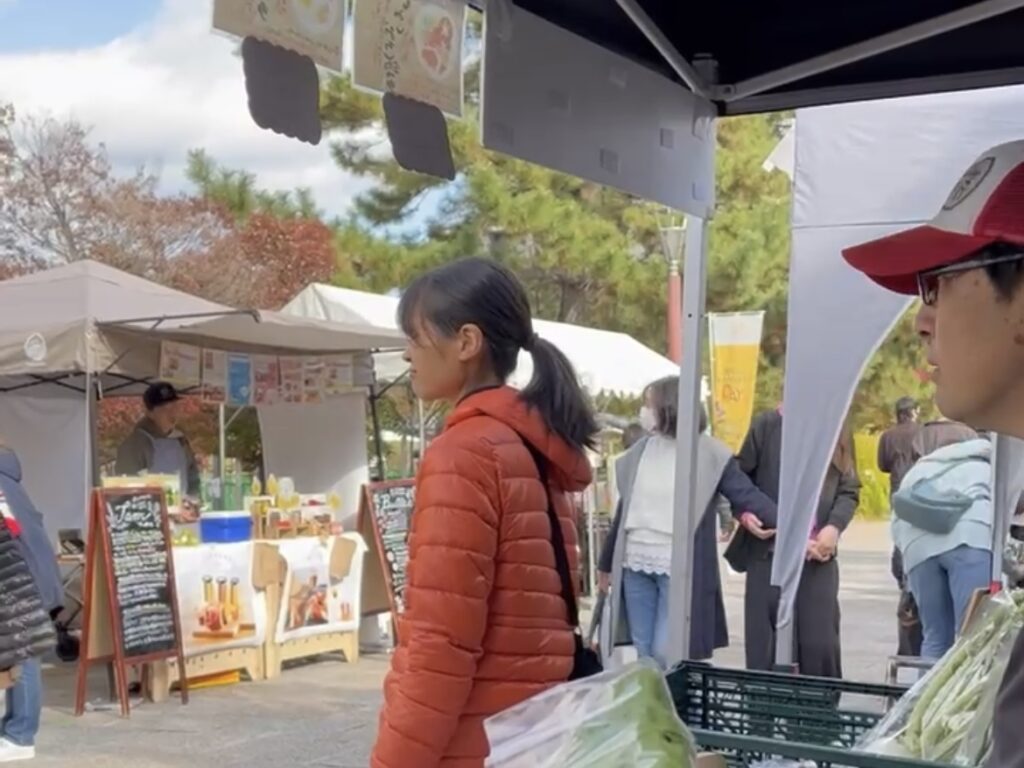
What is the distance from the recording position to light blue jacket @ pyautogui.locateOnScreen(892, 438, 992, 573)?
6508mm

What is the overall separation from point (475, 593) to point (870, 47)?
1.86m

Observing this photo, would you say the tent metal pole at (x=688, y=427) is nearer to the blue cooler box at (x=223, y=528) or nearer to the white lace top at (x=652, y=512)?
the white lace top at (x=652, y=512)

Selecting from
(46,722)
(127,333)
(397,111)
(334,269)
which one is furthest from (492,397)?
(334,269)

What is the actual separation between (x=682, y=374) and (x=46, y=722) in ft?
16.2

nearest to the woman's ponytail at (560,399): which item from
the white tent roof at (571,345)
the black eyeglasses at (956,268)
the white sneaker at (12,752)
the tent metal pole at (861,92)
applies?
the black eyeglasses at (956,268)

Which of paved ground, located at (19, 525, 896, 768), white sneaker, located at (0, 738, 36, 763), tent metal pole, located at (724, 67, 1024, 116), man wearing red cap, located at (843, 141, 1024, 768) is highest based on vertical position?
tent metal pole, located at (724, 67, 1024, 116)

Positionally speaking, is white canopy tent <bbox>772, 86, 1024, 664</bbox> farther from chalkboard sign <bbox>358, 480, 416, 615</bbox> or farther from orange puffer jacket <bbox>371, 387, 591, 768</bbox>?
chalkboard sign <bbox>358, 480, 416, 615</bbox>

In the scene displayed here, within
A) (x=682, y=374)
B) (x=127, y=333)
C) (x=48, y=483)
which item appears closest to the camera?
(x=682, y=374)

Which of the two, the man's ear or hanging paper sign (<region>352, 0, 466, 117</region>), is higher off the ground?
hanging paper sign (<region>352, 0, 466, 117</region>)

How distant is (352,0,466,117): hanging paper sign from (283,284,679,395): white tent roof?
26.6ft

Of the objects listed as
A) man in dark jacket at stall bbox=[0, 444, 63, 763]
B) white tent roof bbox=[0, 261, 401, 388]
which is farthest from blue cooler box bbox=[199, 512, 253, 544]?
man in dark jacket at stall bbox=[0, 444, 63, 763]

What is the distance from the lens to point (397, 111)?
8.53 ft

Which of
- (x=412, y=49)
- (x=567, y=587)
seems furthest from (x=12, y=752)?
(x=412, y=49)

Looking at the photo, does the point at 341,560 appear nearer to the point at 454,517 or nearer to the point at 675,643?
the point at 675,643
